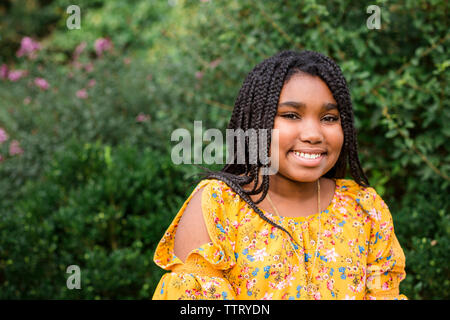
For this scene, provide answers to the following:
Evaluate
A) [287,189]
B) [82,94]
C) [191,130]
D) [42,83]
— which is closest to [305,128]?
[287,189]

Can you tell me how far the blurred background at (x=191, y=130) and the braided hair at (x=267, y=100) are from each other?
1.02 m

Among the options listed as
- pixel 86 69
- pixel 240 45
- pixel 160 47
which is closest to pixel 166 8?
pixel 160 47

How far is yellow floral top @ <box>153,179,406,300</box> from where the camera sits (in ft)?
5.40

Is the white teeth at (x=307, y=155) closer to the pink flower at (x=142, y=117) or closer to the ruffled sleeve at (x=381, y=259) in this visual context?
the ruffled sleeve at (x=381, y=259)

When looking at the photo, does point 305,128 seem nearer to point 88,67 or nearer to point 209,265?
point 209,265

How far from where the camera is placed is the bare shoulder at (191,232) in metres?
1.68

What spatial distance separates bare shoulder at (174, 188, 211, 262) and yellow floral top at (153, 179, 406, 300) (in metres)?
0.02

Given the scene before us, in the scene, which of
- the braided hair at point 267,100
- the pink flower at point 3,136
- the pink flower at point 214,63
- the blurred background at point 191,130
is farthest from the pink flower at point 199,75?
the braided hair at point 267,100

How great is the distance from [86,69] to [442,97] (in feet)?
10.7

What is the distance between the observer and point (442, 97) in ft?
9.65

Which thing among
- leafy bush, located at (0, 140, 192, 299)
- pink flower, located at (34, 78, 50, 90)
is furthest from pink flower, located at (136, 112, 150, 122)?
pink flower, located at (34, 78, 50, 90)

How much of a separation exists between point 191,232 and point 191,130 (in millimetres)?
2061

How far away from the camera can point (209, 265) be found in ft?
5.40

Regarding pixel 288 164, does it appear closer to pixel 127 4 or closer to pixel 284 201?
pixel 284 201
